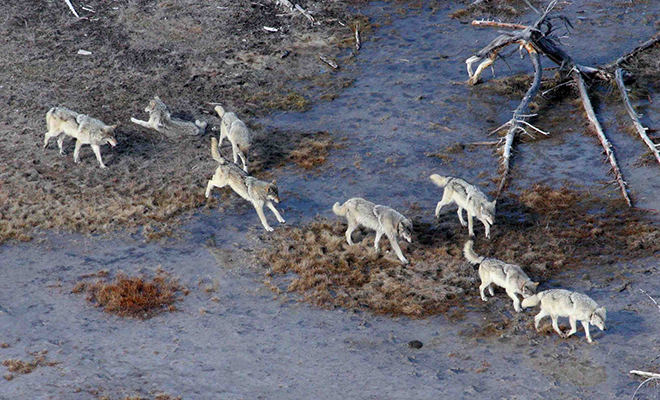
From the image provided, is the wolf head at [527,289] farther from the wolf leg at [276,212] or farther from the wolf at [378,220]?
the wolf leg at [276,212]

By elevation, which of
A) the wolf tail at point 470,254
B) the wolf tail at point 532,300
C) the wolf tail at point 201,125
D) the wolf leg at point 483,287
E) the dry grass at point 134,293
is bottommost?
the wolf tail at point 201,125

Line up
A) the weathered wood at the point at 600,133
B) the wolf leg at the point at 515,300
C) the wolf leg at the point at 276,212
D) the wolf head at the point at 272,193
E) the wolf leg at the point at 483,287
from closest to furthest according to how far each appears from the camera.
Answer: the wolf leg at the point at 515,300 < the wolf leg at the point at 483,287 < the wolf head at the point at 272,193 < the wolf leg at the point at 276,212 < the weathered wood at the point at 600,133

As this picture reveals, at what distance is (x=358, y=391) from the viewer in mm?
13391

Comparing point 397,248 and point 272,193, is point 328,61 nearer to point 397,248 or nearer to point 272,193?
point 272,193

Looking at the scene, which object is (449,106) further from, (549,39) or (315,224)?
(315,224)

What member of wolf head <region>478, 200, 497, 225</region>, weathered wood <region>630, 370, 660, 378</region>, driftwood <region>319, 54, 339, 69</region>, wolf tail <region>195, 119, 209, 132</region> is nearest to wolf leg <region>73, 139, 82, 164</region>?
wolf tail <region>195, 119, 209, 132</region>

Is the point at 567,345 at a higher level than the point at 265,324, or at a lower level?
higher

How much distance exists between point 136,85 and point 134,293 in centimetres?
1166

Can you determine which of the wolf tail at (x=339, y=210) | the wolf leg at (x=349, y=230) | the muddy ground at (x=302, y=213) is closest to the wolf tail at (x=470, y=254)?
the muddy ground at (x=302, y=213)

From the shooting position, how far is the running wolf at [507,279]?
48.7ft

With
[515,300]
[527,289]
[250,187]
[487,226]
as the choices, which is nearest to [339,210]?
[250,187]

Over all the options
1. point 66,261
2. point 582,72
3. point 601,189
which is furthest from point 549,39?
point 66,261

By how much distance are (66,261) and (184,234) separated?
2.83 meters

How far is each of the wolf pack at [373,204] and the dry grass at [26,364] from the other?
616 centimetres
